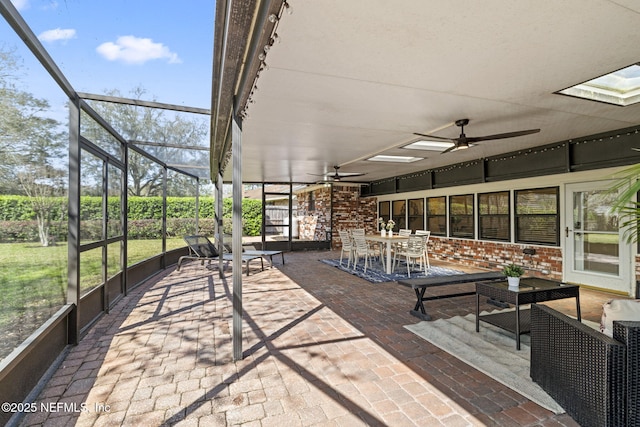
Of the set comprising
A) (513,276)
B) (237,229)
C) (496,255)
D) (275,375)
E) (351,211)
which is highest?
(351,211)

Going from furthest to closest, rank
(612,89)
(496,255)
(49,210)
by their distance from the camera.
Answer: (496,255), (612,89), (49,210)

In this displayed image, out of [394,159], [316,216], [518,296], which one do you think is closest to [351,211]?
[316,216]

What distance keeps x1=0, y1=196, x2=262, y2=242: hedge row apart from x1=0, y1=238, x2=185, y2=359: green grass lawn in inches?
5.4

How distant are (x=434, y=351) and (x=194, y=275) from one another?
5395 mm

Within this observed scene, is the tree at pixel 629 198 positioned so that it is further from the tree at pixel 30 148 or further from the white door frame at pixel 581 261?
the tree at pixel 30 148

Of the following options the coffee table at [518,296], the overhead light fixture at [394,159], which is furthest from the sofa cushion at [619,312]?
the overhead light fixture at [394,159]

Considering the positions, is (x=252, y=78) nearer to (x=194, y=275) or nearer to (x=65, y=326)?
(x=65, y=326)

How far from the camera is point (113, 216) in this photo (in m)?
4.55

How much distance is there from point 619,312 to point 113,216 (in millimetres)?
5644

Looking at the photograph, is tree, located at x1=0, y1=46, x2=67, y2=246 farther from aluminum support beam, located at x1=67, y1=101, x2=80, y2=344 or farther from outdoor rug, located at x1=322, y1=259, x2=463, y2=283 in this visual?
outdoor rug, located at x1=322, y1=259, x2=463, y2=283

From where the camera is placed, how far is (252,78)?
2348 millimetres

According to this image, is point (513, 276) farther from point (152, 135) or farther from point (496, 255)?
point (152, 135)

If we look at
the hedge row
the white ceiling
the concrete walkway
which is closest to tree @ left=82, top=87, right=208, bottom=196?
the hedge row

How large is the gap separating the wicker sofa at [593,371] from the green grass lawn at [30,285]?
3745mm
